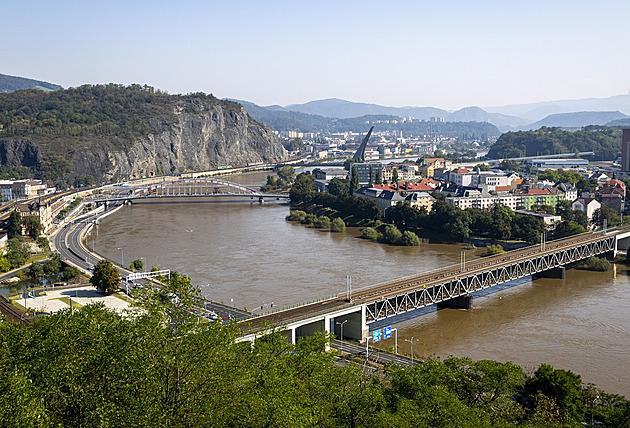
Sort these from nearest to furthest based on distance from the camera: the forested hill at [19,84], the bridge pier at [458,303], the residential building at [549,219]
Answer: the bridge pier at [458,303] → the residential building at [549,219] → the forested hill at [19,84]

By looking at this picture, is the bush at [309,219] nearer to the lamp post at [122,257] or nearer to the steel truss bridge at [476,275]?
the lamp post at [122,257]

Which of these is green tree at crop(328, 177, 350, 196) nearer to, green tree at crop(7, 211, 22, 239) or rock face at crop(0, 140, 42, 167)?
green tree at crop(7, 211, 22, 239)

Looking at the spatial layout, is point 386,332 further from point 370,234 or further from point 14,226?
point 14,226

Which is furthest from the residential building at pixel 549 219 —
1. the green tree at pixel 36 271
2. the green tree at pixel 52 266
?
the green tree at pixel 36 271

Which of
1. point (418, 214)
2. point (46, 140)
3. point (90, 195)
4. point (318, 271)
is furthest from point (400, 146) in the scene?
point (318, 271)

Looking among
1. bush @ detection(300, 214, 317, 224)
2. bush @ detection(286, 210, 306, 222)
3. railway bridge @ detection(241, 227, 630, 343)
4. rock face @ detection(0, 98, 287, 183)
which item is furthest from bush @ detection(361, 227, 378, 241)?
rock face @ detection(0, 98, 287, 183)

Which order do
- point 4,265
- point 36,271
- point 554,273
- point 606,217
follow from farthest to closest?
point 606,217, point 4,265, point 554,273, point 36,271

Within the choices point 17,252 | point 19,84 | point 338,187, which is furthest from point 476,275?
point 19,84
